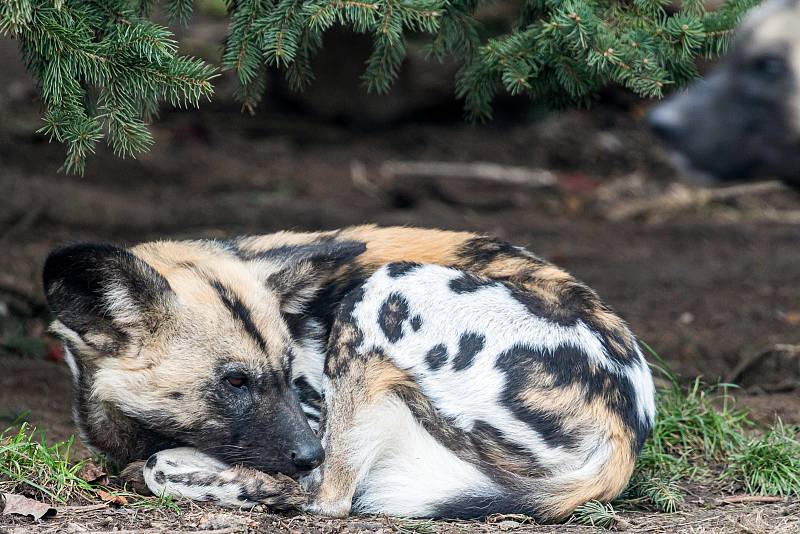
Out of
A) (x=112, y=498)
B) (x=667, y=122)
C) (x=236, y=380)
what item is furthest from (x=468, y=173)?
(x=112, y=498)

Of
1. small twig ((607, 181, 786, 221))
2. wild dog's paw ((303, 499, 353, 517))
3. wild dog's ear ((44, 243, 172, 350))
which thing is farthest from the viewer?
small twig ((607, 181, 786, 221))

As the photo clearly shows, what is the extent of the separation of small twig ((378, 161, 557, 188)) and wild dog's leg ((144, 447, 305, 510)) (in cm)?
545

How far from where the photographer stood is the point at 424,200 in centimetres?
777

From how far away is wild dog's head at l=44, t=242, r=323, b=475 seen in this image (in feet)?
9.99

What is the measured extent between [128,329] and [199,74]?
2.91ft

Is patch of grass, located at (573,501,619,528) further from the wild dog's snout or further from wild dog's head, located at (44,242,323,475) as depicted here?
the wild dog's snout

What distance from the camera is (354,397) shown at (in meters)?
3.19

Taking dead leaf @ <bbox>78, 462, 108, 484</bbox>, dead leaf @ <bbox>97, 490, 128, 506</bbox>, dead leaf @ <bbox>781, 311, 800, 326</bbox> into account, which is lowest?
dead leaf @ <bbox>781, 311, 800, 326</bbox>

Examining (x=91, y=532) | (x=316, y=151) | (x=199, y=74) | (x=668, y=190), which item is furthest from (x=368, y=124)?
(x=91, y=532)

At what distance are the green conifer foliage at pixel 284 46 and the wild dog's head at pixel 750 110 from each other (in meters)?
1.48

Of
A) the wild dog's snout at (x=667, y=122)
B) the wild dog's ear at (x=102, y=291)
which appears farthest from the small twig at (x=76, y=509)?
the wild dog's snout at (x=667, y=122)

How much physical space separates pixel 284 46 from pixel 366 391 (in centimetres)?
123

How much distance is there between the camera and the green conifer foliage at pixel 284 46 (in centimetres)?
314

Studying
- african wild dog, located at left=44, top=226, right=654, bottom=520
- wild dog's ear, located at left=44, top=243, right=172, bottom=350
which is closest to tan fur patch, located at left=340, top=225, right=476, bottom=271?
african wild dog, located at left=44, top=226, right=654, bottom=520
